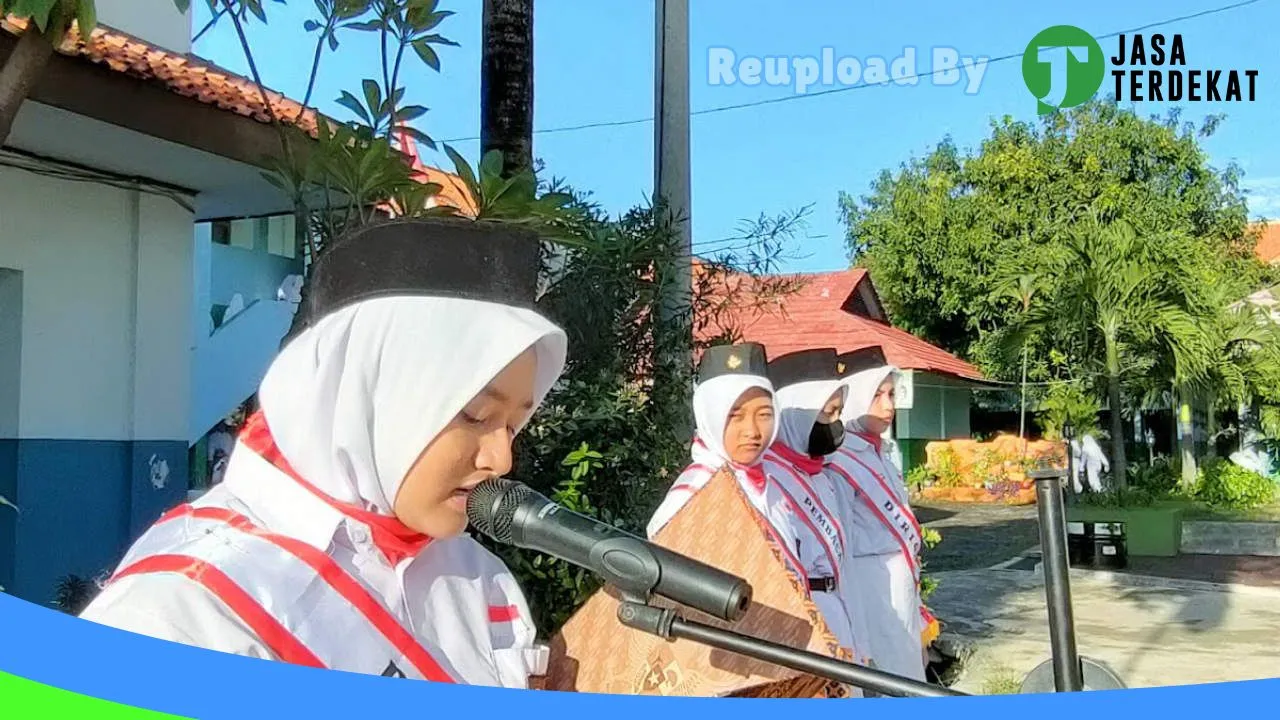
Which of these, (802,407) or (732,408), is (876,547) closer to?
(802,407)

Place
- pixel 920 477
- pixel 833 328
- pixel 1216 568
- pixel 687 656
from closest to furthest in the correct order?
pixel 687 656, pixel 833 328, pixel 920 477, pixel 1216 568

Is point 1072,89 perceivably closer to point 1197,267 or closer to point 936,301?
point 936,301

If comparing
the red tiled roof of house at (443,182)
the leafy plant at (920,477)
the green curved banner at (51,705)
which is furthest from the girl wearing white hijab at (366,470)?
the leafy plant at (920,477)

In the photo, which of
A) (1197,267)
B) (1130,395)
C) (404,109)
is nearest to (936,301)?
(1197,267)

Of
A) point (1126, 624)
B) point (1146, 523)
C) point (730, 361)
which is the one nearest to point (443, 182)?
point (730, 361)

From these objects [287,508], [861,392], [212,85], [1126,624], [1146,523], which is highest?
[212,85]

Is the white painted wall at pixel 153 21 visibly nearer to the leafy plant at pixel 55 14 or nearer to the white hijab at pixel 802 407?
the leafy plant at pixel 55 14
